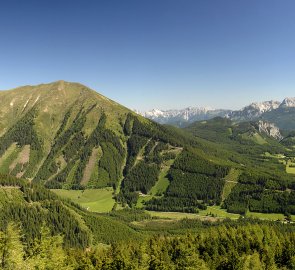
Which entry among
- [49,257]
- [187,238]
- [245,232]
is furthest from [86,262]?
[245,232]

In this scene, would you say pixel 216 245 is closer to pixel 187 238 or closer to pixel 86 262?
pixel 187 238

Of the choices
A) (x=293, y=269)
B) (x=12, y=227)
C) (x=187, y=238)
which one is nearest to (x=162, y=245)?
(x=187, y=238)

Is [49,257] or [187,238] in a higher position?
[49,257]

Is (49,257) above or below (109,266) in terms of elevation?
above

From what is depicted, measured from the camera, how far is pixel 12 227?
63344 millimetres

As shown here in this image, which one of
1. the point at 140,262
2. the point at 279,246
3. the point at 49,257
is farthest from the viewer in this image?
the point at 279,246

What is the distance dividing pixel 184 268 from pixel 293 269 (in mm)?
62498

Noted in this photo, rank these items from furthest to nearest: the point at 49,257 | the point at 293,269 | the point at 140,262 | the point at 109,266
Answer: the point at 293,269 < the point at 109,266 < the point at 140,262 < the point at 49,257

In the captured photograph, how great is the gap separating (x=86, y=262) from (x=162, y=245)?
1727 inches

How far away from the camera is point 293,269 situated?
136 m

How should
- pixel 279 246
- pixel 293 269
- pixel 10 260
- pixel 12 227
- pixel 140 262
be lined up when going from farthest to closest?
pixel 279 246 → pixel 293 269 → pixel 140 262 → pixel 12 227 → pixel 10 260

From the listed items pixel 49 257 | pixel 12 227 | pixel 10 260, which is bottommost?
pixel 49 257

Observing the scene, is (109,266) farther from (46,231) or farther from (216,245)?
(216,245)

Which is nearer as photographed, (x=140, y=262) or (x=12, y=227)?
(x=12, y=227)
